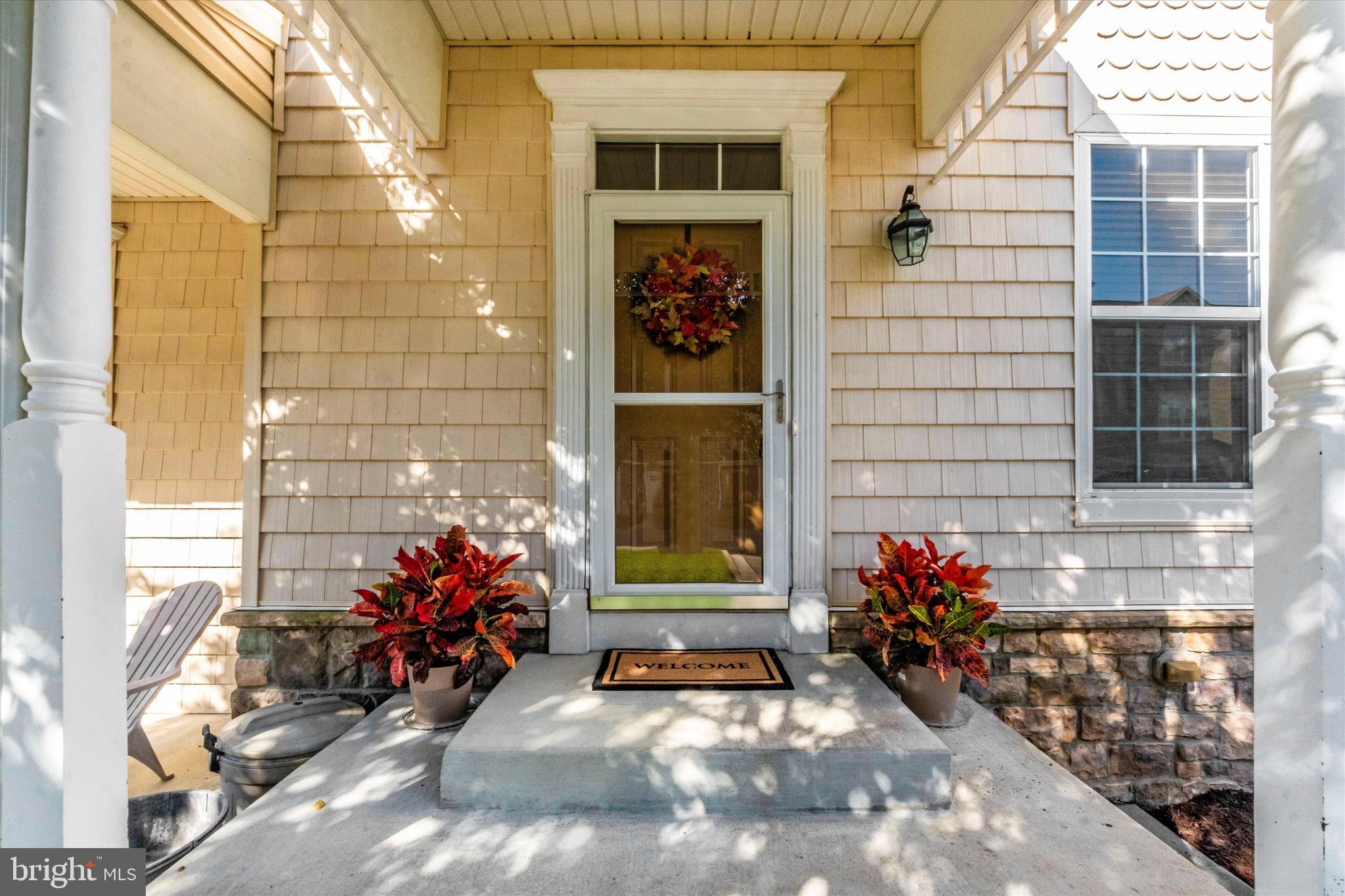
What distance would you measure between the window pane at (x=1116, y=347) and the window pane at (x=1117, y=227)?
36 centimetres

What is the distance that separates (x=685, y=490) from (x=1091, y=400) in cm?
185

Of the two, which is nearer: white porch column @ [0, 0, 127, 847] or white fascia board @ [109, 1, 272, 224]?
white porch column @ [0, 0, 127, 847]

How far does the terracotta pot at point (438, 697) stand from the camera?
8.02 ft

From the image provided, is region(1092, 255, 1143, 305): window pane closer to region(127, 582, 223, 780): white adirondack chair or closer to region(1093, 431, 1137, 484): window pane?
region(1093, 431, 1137, 484): window pane

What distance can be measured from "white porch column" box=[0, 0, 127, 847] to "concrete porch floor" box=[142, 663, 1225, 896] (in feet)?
1.53

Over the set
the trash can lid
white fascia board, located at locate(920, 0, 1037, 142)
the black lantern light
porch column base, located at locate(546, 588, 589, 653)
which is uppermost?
white fascia board, located at locate(920, 0, 1037, 142)

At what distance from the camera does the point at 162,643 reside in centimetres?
282

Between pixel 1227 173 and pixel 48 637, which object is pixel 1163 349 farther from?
pixel 48 637

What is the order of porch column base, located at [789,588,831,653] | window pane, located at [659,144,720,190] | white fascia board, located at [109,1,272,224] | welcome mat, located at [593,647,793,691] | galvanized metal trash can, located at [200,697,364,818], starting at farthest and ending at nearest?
window pane, located at [659,144,720,190] → porch column base, located at [789,588,831,653] → welcome mat, located at [593,647,793,691] → galvanized metal trash can, located at [200,697,364,818] → white fascia board, located at [109,1,272,224]

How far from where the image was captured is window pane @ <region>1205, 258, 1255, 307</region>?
9.94 ft

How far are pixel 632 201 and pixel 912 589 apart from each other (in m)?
1.98

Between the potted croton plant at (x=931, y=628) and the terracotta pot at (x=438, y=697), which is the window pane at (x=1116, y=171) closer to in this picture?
the potted croton plant at (x=931, y=628)

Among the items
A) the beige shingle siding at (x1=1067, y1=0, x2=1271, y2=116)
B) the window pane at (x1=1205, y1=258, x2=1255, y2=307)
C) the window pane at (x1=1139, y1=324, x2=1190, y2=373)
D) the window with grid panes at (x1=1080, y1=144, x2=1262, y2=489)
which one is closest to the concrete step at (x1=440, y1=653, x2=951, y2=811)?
the window with grid panes at (x1=1080, y1=144, x2=1262, y2=489)

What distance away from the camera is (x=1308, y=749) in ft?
4.58
